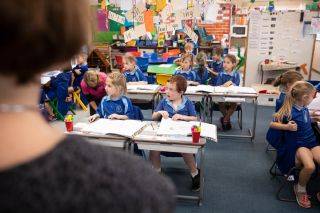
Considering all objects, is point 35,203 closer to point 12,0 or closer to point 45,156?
point 45,156

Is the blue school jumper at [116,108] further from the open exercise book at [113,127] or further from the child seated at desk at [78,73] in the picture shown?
the child seated at desk at [78,73]

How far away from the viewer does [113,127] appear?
251cm

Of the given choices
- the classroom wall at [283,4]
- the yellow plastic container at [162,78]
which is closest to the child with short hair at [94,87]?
the yellow plastic container at [162,78]

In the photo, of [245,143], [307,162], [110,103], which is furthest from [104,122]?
[245,143]

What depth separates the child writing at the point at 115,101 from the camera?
298 centimetres

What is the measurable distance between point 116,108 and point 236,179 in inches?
54.9

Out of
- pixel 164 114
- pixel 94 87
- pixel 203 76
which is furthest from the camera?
pixel 203 76

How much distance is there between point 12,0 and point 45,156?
0.20 m

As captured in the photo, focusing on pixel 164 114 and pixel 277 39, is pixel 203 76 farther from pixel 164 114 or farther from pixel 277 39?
pixel 164 114

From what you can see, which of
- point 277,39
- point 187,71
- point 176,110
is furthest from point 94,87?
point 277,39

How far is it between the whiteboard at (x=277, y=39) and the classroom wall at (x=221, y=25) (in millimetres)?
1905

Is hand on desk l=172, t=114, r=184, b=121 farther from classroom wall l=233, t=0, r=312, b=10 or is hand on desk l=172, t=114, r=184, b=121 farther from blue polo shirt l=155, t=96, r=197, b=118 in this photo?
classroom wall l=233, t=0, r=312, b=10

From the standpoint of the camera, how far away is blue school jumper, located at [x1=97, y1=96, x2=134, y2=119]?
3.01 m

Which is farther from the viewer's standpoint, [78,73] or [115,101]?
[78,73]
